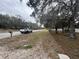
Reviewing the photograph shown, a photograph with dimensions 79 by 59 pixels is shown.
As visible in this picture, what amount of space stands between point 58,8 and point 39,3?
2.88 m

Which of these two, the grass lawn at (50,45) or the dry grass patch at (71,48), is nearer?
the dry grass patch at (71,48)

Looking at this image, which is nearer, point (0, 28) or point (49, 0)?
point (49, 0)

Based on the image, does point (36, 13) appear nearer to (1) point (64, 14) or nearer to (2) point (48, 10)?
(2) point (48, 10)

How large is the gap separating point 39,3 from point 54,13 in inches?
105

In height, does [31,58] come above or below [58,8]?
below

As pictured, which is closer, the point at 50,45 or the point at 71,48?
the point at 71,48

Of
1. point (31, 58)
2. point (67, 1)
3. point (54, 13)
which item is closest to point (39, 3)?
point (54, 13)

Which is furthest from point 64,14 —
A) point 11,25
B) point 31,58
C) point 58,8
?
point 11,25

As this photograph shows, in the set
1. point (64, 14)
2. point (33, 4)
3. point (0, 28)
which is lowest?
point (0, 28)

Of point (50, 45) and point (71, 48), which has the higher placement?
point (50, 45)

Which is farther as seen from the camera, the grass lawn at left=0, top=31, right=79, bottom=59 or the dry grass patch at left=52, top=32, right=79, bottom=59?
the grass lawn at left=0, top=31, right=79, bottom=59

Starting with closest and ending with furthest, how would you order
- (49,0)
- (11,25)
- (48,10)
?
1. (49,0)
2. (48,10)
3. (11,25)

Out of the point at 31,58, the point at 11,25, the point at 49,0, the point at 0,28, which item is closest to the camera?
the point at 31,58

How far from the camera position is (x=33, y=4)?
20719 millimetres
